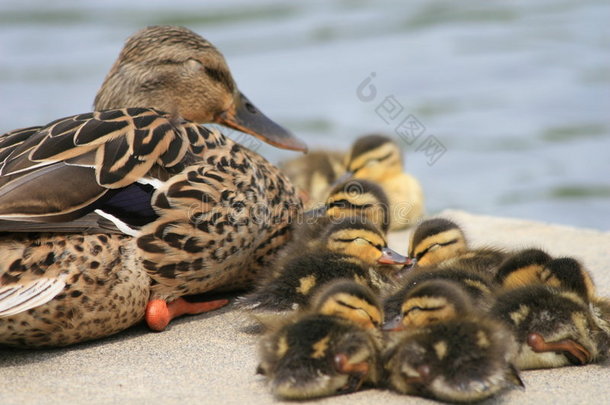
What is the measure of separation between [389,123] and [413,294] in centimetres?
549

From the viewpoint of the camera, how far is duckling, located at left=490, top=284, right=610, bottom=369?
119 inches

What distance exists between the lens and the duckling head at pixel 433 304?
9.25ft

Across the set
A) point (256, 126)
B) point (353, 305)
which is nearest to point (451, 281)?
point (353, 305)

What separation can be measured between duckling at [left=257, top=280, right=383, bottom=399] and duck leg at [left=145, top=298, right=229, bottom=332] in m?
0.78

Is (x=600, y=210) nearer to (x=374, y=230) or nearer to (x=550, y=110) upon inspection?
(x=550, y=110)

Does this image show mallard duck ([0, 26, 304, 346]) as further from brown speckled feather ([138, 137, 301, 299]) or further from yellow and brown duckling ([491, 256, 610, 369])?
yellow and brown duckling ([491, 256, 610, 369])

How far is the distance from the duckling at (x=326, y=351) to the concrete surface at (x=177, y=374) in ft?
0.20

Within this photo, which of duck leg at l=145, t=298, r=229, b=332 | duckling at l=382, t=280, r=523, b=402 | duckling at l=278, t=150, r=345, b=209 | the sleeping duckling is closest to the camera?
duckling at l=382, t=280, r=523, b=402

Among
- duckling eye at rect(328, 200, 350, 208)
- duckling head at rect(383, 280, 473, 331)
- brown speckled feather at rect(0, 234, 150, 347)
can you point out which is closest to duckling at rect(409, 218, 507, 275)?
duckling eye at rect(328, 200, 350, 208)

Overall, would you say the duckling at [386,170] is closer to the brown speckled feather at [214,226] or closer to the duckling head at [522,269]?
the brown speckled feather at [214,226]

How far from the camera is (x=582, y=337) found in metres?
3.04

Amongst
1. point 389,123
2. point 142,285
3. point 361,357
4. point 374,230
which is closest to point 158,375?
point 142,285

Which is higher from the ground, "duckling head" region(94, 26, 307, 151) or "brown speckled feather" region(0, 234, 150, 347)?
"duckling head" region(94, 26, 307, 151)

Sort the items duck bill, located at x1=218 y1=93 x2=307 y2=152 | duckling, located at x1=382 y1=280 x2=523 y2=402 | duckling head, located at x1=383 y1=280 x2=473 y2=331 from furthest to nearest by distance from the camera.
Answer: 1. duck bill, located at x1=218 y1=93 x2=307 y2=152
2. duckling head, located at x1=383 y1=280 x2=473 y2=331
3. duckling, located at x1=382 y1=280 x2=523 y2=402
